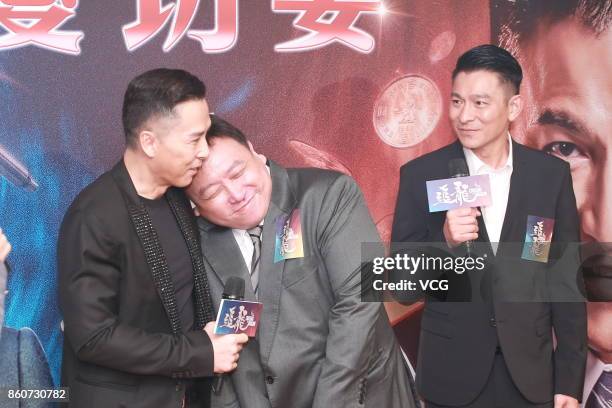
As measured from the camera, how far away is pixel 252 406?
2.81 metres

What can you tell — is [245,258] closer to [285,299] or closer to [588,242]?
[285,299]

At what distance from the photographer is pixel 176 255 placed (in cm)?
278

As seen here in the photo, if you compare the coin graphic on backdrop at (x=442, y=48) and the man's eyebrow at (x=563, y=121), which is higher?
the coin graphic on backdrop at (x=442, y=48)

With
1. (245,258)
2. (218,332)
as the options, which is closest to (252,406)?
(218,332)

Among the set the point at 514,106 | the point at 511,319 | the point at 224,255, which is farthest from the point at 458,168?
the point at 224,255

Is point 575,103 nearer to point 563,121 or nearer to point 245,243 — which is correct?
point 563,121

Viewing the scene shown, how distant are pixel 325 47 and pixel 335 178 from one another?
82 centimetres

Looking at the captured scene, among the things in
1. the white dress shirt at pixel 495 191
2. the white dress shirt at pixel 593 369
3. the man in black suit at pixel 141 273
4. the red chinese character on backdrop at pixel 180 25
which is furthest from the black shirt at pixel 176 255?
the white dress shirt at pixel 593 369

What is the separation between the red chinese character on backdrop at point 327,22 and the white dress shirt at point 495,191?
28.3 inches

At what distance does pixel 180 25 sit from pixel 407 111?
1077mm

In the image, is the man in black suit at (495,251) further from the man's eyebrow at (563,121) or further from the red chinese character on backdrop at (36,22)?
the red chinese character on backdrop at (36,22)

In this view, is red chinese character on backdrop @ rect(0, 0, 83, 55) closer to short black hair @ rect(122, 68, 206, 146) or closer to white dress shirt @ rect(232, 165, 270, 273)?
short black hair @ rect(122, 68, 206, 146)

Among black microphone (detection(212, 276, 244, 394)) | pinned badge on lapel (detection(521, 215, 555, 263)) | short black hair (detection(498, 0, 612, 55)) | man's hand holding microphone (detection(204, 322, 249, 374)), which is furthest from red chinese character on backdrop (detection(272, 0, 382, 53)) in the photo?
man's hand holding microphone (detection(204, 322, 249, 374))

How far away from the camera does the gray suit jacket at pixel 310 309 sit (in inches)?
109
